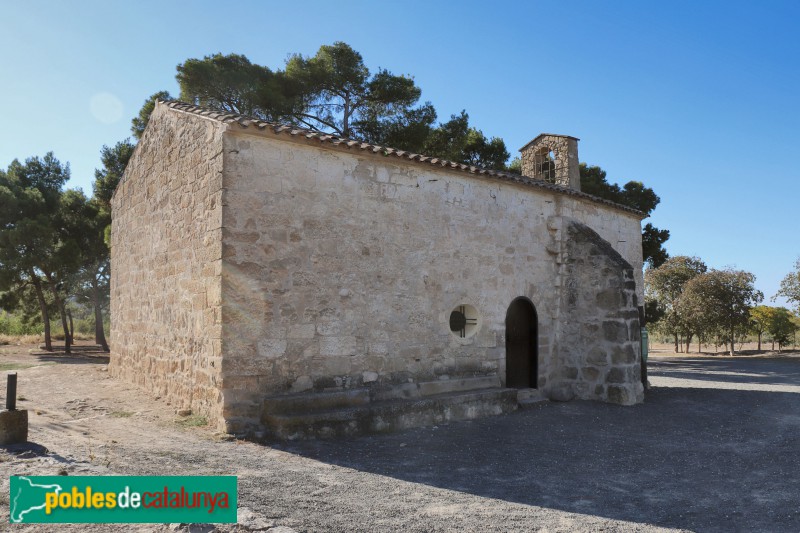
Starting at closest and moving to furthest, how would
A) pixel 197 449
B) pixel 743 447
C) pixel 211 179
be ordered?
pixel 197 449, pixel 743 447, pixel 211 179

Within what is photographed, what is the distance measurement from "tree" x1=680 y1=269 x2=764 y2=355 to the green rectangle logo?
2432 centimetres

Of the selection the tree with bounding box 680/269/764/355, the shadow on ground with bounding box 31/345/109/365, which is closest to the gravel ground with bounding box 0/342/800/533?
the shadow on ground with bounding box 31/345/109/365

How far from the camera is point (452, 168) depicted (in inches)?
332

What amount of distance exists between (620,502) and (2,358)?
1850 cm

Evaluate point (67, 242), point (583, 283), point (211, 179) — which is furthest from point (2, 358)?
point (583, 283)

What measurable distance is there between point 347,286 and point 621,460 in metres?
3.96

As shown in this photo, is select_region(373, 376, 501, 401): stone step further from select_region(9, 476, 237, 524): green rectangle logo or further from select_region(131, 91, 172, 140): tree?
select_region(131, 91, 172, 140): tree

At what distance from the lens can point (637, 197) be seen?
859 inches

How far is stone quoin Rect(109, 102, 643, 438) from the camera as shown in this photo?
6.46 metres

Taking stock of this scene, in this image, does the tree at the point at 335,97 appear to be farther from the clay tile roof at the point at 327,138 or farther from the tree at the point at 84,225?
the clay tile roof at the point at 327,138

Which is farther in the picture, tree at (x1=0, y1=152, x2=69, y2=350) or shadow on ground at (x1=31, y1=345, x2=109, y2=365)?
tree at (x1=0, y1=152, x2=69, y2=350)

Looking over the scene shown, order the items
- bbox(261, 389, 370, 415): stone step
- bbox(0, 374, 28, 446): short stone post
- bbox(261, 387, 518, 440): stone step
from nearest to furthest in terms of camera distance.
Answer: bbox(0, 374, 28, 446): short stone post → bbox(261, 387, 518, 440): stone step → bbox(261, 389, 370, 415): stone step

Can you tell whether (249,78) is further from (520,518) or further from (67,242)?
(520,518)

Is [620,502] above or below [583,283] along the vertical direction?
below
